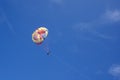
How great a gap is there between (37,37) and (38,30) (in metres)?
1.83

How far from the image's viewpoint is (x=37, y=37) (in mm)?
33562

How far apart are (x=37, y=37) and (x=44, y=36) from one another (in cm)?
186

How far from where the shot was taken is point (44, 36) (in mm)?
33281

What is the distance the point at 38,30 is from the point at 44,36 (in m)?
2.28

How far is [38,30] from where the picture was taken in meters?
33.8
